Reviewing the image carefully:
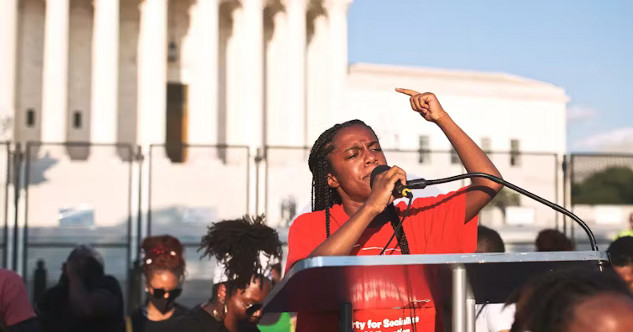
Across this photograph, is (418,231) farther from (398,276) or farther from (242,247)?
(242,247)

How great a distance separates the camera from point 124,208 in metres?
28.2

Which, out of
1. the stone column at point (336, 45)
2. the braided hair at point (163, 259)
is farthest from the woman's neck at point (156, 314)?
the stone column at point (336, 45)

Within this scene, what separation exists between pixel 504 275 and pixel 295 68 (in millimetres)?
44063

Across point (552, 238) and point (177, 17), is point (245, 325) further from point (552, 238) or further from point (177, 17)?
point (177, 17)

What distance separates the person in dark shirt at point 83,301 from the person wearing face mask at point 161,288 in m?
1.53

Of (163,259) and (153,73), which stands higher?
(153,73)

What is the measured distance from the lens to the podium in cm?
244

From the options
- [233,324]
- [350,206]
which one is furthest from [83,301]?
[350,206]

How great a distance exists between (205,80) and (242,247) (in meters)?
37.4

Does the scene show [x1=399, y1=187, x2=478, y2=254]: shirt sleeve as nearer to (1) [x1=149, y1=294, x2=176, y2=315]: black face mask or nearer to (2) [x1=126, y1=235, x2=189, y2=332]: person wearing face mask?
(2) [x1=126, y1=235, x2=189, y2=332]: person wearing face mask

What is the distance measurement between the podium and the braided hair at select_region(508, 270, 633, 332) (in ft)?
1.50

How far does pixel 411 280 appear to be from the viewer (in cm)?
270

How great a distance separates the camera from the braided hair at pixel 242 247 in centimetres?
544

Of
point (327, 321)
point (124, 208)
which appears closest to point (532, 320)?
point (327, 321)
